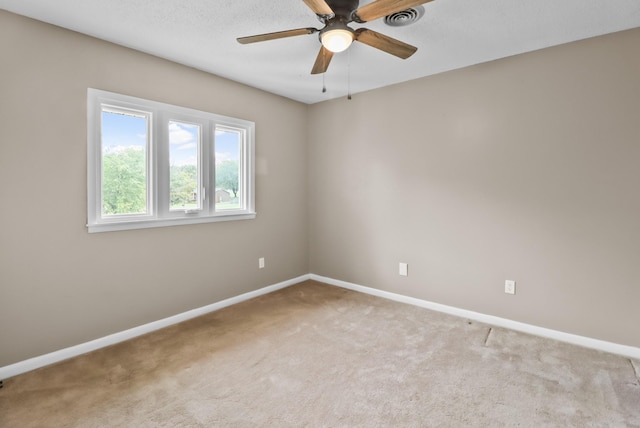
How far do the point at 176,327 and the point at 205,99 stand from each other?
7.17 feet

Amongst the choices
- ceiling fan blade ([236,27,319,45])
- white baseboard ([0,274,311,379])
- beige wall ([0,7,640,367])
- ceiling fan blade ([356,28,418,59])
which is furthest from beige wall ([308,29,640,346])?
ceiling fan blade ([236,27,319,45])

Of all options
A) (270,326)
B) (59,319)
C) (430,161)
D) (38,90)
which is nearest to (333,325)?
(270,326)

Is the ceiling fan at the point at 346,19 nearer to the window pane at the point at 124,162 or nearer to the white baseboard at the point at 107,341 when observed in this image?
the window pane at the point at 124,162

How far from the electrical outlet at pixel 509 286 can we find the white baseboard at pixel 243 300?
0.87ft

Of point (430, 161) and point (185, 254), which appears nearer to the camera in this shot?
point (185, 254)

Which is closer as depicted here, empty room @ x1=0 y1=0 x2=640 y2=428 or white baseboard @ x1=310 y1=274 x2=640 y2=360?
empty room @ x1=0 y1=0 x2=640 y2=428

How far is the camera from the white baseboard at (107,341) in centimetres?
216

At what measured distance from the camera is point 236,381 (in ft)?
6.84

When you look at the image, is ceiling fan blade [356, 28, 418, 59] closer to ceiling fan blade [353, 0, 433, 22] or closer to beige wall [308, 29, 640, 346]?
ceiling fan blade [353, 0, 433, 22]

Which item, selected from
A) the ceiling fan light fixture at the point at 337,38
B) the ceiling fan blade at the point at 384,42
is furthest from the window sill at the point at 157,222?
the ceiling fan blade at the point at 384,42

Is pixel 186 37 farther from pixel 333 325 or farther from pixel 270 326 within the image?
pixel 333 325

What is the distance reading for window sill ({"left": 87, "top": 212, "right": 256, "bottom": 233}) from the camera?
2.51m

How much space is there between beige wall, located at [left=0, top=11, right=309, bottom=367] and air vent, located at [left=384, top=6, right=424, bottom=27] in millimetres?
1861

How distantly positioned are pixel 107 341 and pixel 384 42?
3.02m
